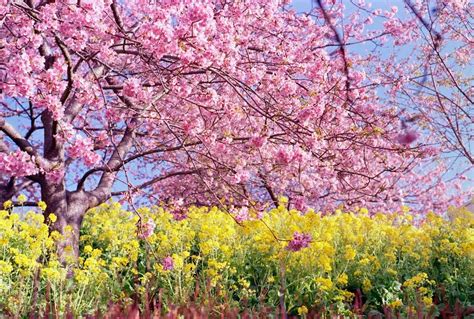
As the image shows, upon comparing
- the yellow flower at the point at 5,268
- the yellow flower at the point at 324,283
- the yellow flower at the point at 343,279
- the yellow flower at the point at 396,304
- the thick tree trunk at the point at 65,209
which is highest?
the thick tree trunk at the point at 65,209

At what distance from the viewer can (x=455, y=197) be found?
18.0 metres

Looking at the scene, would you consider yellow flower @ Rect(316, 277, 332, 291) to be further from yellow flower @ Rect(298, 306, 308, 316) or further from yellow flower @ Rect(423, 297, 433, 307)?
yellow flower @ Rect(423, 297, 433, 307)

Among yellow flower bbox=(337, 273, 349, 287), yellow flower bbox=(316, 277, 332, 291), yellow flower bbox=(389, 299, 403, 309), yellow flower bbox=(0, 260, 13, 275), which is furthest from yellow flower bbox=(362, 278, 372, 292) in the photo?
yellow flower bbox=(0, 260, 13, 275)

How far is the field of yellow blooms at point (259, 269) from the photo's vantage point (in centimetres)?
621

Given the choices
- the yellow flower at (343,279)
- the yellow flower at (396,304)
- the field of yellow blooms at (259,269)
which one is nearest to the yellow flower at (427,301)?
the field of yellow blooms at (259,269)

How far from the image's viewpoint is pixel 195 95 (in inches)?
350

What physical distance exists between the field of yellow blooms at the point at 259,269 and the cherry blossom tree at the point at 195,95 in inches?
24.6

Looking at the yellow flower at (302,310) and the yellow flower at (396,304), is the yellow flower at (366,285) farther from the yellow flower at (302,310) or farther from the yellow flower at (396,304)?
the yellow flower at (302,310)

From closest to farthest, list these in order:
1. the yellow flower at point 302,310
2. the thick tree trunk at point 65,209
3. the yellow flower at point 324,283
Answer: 1. the yellow flower at point 302,310
2. the yellow flower at point 324,283
3. the thick tree trunk at point 65,209

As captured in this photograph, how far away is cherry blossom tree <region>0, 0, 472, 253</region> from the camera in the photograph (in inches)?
253

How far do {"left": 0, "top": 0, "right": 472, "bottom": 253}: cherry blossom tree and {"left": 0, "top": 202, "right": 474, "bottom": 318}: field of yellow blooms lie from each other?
0.62 m

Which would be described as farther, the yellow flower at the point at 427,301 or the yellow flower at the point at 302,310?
the yellow flower at the point at 427,301

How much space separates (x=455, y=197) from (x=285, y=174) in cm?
988

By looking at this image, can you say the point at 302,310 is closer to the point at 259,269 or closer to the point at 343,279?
the point at 343,279
